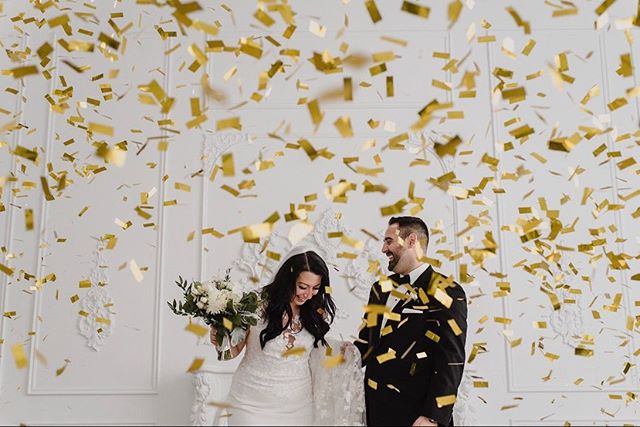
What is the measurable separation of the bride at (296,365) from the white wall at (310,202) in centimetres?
126

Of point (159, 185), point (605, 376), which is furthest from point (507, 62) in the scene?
point (159, 185)

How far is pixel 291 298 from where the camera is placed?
130 inches

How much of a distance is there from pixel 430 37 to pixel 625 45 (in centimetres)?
155

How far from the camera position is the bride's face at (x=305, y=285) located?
10.7ft

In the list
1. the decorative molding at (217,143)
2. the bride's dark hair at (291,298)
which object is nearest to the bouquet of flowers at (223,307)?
the bride's dark hair at (291,298)

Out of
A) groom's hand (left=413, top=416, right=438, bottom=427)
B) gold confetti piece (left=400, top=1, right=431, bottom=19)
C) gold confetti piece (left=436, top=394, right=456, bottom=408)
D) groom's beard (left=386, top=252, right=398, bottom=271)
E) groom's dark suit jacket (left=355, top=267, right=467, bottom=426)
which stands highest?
gold confetti piece (left=400, top=1, right=431, bottom=19)

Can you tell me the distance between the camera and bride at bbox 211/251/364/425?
300 centimetres

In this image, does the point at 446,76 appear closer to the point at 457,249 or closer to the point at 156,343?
the point at 457,249

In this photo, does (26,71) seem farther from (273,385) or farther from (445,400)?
(445,400)

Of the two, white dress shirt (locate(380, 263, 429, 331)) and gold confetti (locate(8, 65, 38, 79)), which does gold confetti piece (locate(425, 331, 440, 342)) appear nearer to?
white dress shirt (locate(380, 263, 429, 331))

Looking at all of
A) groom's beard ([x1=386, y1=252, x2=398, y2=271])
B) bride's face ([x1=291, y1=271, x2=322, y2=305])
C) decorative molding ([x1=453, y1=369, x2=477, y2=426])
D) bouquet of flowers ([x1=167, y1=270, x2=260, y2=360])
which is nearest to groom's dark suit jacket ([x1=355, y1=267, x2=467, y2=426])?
groom's beard ([x1=386, y1=252, x2=398, y2=271])

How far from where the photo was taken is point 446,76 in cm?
504

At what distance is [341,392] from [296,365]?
31 cm

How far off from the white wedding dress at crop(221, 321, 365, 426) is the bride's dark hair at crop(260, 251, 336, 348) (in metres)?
0.05
